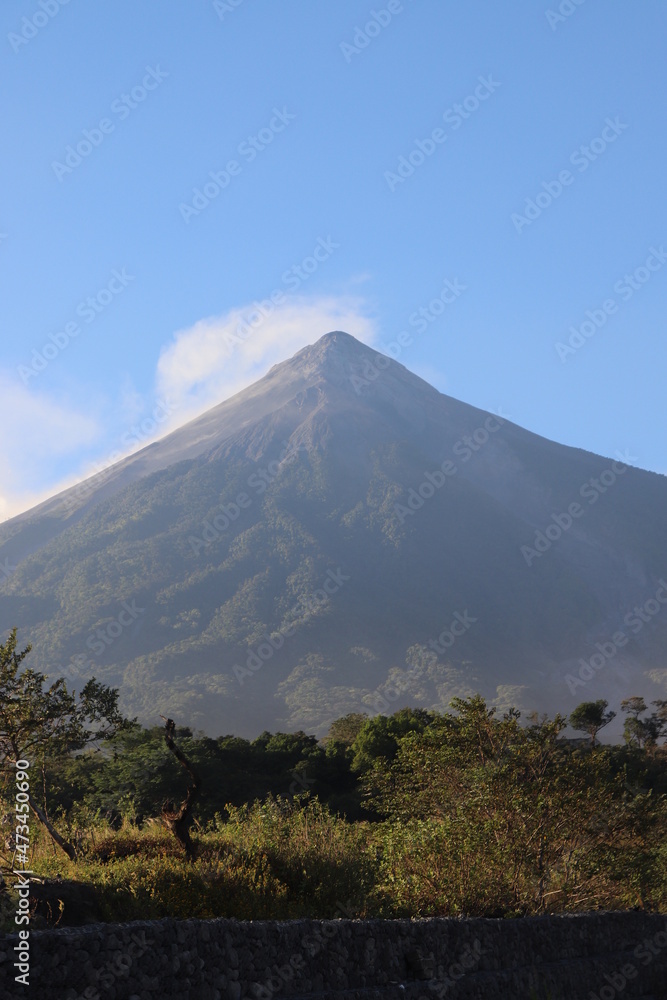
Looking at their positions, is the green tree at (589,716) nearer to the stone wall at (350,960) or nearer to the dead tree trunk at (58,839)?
the stone wall at (350,960)

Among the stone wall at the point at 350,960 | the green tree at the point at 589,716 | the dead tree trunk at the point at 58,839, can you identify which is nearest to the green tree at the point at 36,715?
the dead tree trunk at the point at 58,839

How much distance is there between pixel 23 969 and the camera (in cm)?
782

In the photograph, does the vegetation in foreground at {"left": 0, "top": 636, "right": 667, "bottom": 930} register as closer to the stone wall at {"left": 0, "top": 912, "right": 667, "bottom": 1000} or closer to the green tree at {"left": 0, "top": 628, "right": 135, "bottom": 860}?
the green tree at {"left": 0, "top": 628, "right": 135, "bottom": 860}

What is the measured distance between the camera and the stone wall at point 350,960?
8305 mm

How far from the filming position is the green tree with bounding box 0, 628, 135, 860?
14.7 meters

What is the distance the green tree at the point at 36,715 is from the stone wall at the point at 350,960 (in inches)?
243

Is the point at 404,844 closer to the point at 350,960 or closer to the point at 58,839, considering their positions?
the point at 58,839

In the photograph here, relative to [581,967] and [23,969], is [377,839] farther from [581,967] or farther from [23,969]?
[23,969]

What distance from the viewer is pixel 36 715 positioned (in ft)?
50.1

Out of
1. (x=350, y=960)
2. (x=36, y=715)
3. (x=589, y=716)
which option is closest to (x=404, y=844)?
(x=350, y=960)

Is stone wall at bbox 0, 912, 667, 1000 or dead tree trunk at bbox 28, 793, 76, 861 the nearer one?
stone wall at bbox 0, 912, 667, 1000

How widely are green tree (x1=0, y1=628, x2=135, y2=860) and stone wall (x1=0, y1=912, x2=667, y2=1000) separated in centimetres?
618

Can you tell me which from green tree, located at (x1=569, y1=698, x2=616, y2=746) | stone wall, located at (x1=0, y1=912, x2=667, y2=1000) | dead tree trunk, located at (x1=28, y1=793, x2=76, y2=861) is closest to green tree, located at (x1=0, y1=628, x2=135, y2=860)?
dead tree trunk, located at (x1=28, y1=793, x2=76, y2=861)

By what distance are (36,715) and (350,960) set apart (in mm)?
Result: 7069
